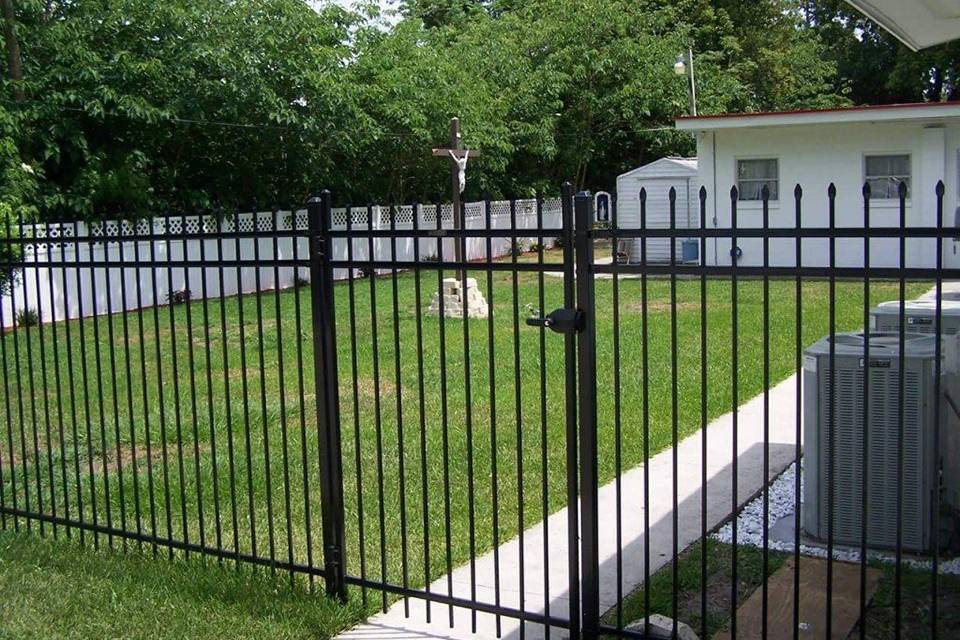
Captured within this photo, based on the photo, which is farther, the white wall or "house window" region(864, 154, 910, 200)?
"house window" region(864, 154, 910, 200)

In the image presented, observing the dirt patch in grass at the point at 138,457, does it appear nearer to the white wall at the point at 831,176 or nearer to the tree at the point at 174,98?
the tree at the point at 174,98

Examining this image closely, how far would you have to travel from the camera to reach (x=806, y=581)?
4.56m

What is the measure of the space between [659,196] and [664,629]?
20.0 metres

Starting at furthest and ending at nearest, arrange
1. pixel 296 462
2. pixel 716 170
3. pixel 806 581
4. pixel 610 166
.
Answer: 1. pixel 610 166
2. pixel 716 170
3. pixel 296 462
4. pixel 806 581

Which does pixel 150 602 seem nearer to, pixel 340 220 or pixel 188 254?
pixel 188 254

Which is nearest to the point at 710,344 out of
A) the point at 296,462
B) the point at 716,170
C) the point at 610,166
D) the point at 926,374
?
the point at 296,462

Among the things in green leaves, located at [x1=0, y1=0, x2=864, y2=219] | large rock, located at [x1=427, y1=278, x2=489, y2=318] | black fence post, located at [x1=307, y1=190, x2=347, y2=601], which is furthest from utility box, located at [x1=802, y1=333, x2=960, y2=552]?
green leaves, located at [x1=0, y1=0, x2=864, y2=219]

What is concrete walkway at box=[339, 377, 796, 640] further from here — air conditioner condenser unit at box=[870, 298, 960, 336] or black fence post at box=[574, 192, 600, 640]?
air conditioner condenser unit at box=[870, 298, 960, 336]

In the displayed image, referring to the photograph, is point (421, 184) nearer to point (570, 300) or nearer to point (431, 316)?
point (431, 316)

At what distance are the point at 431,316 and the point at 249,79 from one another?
6.68 meters

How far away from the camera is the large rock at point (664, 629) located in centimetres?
374

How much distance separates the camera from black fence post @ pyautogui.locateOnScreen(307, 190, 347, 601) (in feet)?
14.5

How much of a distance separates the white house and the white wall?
19 mm

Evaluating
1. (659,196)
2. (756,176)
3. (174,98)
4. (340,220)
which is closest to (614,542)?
(174,98)
